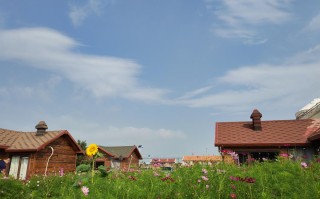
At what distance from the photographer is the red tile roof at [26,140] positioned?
74.4 feet

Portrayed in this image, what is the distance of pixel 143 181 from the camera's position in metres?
7.46

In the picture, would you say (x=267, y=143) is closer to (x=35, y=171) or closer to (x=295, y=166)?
(x=295, y=166)

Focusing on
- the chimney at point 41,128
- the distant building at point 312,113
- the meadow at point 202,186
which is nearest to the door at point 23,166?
the chimney at point 41,128

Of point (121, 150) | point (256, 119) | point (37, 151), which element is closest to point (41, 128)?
point (37, 151)

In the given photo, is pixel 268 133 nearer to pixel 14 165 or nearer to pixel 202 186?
pixel 202 186

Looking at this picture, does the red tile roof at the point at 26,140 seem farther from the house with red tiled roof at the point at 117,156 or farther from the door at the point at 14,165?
the house with red tiled roof at the point at 117,156

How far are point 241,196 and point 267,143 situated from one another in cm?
1514

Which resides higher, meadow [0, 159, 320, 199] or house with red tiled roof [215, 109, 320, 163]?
house with red tiled roof [215, 109, 320, 163]

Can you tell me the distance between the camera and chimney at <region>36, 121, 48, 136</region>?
87.1 ft

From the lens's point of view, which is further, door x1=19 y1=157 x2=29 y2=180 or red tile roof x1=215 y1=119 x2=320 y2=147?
door x1=19 y1=157 x2=29 y2=180

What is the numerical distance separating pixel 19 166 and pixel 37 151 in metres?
1.91

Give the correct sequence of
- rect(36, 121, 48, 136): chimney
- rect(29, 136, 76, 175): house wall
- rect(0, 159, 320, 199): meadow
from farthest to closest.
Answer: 1. rect(36, 121, 48, 136): chimney
2. rect(29, 136, 76, 175): house wall
3. rect(0, 159, 320, 199): meadow

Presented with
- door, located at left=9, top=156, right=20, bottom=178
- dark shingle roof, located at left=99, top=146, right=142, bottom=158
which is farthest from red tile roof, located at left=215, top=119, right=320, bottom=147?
dark shingle roof, located at left=99, top=146, right=142, bottom=158

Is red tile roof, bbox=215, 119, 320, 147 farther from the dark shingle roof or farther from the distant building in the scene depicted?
the dark shingle roof
